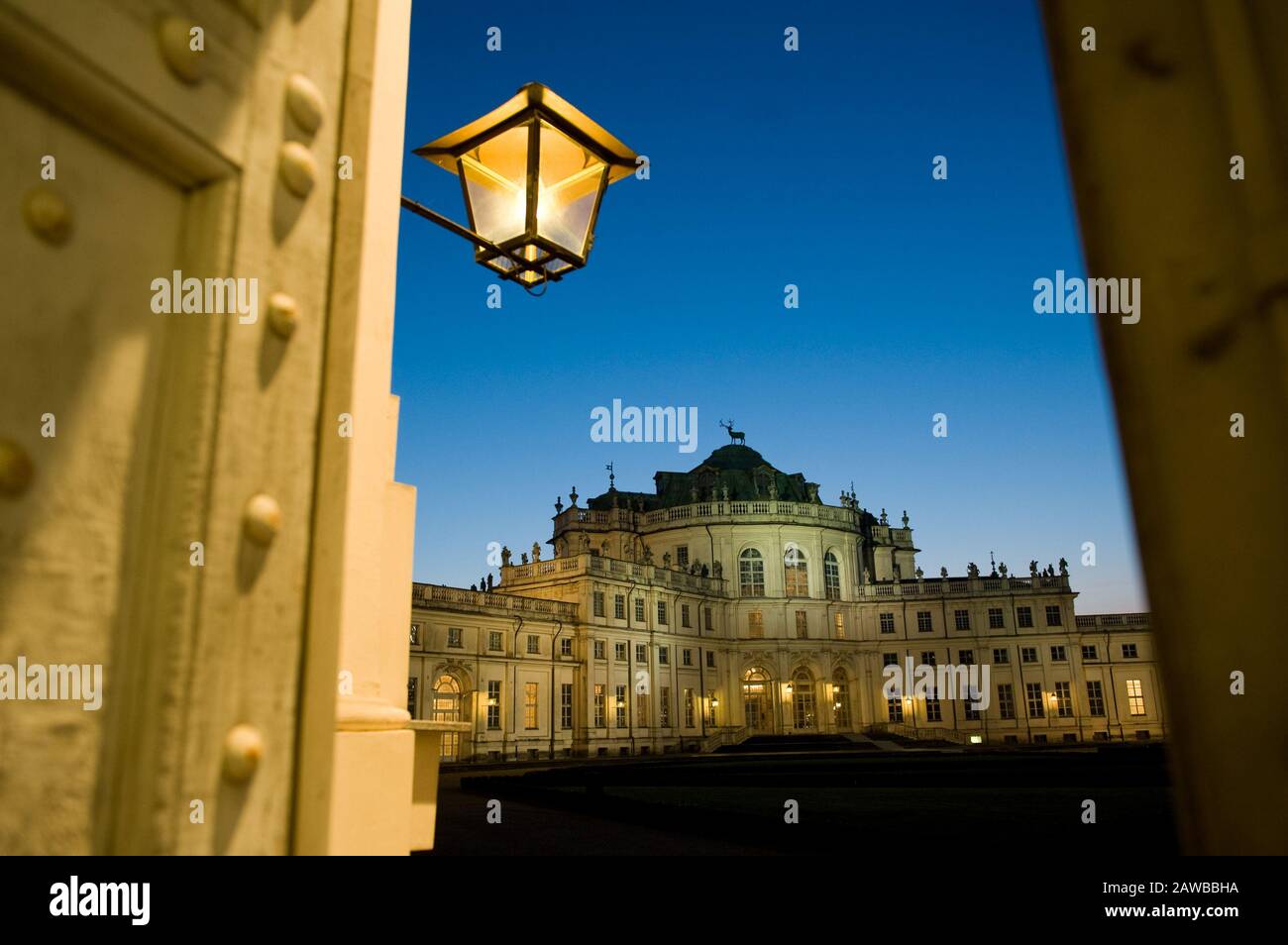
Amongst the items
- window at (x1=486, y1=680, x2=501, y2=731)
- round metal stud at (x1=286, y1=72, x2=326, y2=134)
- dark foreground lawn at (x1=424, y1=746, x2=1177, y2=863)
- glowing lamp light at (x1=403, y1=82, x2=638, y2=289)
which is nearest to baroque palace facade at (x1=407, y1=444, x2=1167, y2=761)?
window at (x1=486, y1=680, x2=501, y2=731)

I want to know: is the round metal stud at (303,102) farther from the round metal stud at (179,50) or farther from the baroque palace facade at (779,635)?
the baroque palace facade at (779,635)

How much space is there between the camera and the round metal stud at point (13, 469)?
0.84 m

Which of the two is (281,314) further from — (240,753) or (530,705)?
(530,705)

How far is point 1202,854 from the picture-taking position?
0.87m

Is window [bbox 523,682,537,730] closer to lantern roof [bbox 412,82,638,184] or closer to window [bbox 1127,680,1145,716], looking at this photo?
lantern roof [bbox 412,82,638,184]

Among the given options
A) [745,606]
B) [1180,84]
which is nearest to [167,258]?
[1180,84]

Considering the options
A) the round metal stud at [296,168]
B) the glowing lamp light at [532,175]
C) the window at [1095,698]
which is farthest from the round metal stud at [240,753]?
the window at [1095,698]

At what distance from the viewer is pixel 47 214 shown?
2.98 feet

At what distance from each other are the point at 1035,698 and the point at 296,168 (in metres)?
58.8

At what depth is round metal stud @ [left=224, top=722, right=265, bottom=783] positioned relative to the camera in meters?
1.05

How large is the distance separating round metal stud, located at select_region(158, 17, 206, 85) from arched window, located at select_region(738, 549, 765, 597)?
5403 cm

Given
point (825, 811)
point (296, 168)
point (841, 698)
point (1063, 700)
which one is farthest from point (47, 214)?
point (1063, 700)
